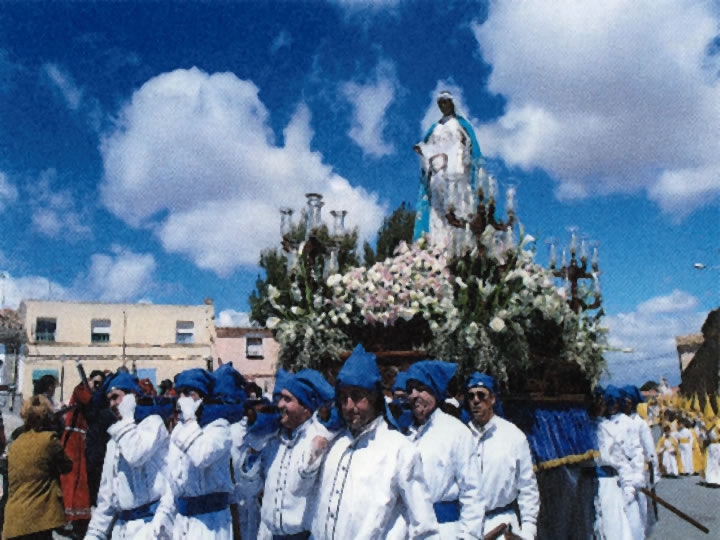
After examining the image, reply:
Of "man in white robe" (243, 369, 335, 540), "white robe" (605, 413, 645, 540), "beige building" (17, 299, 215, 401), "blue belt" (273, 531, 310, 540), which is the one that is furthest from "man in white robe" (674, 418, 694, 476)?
"beige building" (17, 299, 215, 401)

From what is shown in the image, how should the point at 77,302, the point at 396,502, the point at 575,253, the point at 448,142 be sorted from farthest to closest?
1. the point at 77,302
2. the point at 448,142
3. the point at 575,253
4. the point at 396,502

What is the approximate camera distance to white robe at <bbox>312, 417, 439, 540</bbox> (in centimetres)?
309

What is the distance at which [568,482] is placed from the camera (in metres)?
7.40

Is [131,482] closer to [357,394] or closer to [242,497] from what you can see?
[242,497]

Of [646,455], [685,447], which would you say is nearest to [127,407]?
[646,455]

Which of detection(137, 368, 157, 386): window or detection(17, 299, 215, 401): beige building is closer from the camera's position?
detection(17, 299, 215, 401): beige building

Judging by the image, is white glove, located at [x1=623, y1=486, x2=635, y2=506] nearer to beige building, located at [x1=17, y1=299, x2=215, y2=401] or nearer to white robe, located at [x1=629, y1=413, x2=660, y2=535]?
white robe, located at [x1=629, y1=413, x2=660, y2=535]

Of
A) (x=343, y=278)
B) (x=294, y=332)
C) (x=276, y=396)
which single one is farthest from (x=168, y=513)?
(x=343, y=278)

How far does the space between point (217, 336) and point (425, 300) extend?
31988 millimetres

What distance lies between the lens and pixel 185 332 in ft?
124

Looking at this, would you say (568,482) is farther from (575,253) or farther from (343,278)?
(343,278)

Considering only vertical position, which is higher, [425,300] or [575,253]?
[575,253]

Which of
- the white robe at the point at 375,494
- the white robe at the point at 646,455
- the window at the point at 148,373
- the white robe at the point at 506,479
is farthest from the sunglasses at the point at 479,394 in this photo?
the window at the point at 148,373

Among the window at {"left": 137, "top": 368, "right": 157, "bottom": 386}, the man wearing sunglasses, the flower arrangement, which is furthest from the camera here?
the window at {"left": 137, "top": 368, "right": 157, "bottom": 386}
